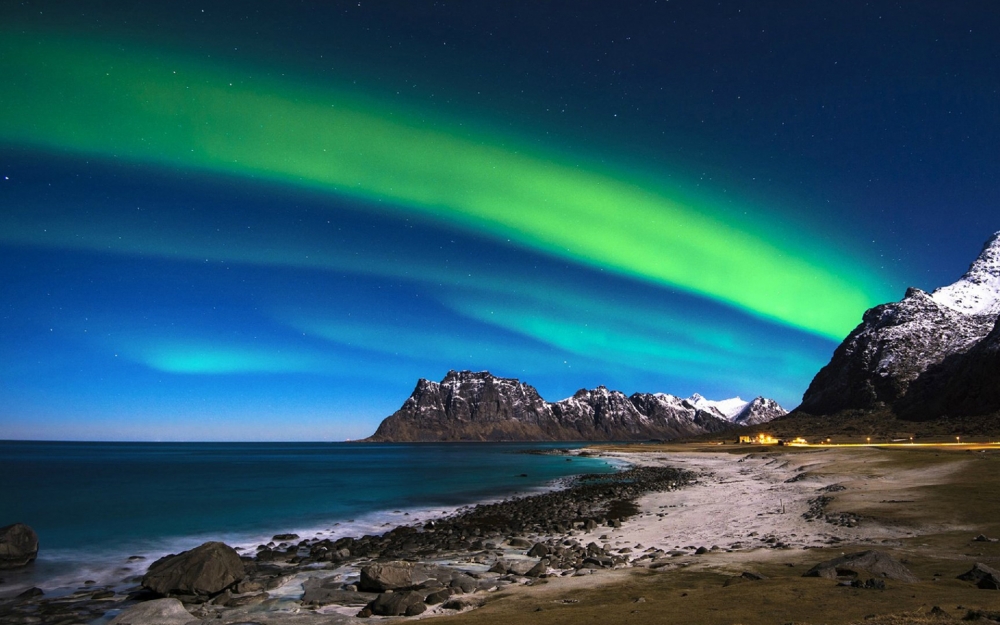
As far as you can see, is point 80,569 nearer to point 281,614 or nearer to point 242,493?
point 281,614

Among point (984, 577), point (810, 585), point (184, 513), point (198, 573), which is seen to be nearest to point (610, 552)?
point (810, 585)

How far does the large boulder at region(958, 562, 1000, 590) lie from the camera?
12.2 m

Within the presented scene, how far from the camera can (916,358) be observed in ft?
531

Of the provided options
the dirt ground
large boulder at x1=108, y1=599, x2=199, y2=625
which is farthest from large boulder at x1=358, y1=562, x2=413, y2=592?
large boulder at x1=108, y1=599, x2=199, y2=625

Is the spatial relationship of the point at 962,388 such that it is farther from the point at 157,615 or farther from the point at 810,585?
the point at 157,615

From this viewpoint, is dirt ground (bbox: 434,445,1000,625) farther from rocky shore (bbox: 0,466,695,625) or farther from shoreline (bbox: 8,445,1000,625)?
rocky shore (bbox: 0,466,695,625)

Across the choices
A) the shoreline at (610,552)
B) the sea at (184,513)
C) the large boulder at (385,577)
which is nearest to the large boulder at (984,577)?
the shoreline at (610,552)

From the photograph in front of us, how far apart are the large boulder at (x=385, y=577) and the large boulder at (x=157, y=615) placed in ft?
16.4

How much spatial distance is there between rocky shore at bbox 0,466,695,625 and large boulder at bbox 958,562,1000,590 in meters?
9.94

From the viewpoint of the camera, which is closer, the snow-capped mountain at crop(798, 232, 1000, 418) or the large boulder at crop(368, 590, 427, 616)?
the large boulder at crop(368, 590, 427, 616)

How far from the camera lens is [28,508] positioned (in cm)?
5200

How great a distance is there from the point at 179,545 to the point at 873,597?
112ft

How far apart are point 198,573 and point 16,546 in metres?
14.0

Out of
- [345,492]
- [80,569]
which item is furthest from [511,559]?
[345,492]
